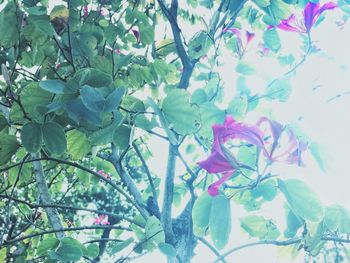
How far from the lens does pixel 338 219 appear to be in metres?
0.66

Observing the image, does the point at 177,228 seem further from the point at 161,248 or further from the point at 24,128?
the point at 24,128

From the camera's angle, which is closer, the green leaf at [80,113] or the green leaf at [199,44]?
the green leaf at [80,113]

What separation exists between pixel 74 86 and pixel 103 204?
488 cm

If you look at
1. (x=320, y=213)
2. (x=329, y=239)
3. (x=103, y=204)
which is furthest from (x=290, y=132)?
(x=103, y=204)

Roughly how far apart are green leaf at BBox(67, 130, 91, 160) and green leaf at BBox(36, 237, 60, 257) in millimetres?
201

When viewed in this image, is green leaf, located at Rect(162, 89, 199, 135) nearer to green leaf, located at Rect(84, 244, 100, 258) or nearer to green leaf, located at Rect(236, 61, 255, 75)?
green leaf, located at Rect(236, 61, 255, 75)

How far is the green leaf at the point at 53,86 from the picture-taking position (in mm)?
604

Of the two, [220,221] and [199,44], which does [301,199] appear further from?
[199,44]

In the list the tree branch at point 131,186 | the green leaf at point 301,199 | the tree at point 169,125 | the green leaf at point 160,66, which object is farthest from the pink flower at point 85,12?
the green leaf at point 301,199

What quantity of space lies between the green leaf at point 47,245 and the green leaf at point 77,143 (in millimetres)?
201

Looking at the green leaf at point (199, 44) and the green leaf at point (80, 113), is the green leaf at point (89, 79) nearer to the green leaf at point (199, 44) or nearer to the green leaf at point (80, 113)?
the green leaf at point (80, 113)

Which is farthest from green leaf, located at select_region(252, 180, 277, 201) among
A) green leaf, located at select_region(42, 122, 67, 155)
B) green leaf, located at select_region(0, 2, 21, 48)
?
green leaf, located at select_region(0, 2, 21, 48)

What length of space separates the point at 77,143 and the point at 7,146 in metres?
0.17

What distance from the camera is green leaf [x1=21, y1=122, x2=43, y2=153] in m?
0.65
